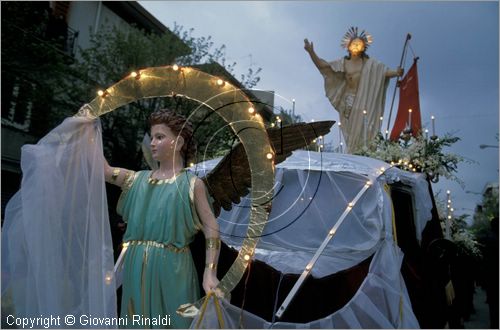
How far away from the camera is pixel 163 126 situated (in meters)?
3.08

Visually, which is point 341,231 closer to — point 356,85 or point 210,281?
point 210,281

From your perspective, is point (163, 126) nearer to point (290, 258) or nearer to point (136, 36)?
point (290, 258)

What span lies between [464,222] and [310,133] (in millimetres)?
5507

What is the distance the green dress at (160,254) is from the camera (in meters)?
2.78

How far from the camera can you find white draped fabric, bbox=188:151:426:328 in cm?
327

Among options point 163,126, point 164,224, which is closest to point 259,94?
point 163,126

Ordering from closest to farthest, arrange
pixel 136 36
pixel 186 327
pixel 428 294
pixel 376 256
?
pixel 186 327, pixel 376 256, pixel 428 294, pixel 136 36

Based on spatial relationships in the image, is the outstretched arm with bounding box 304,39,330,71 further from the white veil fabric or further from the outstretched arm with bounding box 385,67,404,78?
the white veil fabric

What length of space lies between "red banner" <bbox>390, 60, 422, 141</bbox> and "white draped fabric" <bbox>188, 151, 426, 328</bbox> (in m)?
3.42

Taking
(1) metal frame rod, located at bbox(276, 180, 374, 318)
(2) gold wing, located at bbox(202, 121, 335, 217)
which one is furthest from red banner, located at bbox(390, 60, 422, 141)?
(2) gold wing, located at bbox(202, 121, 335, 217)

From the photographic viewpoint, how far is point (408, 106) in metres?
8.20

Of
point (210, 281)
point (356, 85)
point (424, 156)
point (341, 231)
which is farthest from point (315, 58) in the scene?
point (210, 281)

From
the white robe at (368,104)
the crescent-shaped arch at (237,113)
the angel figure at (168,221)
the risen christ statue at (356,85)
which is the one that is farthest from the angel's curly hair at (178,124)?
the white robe at (368,104)

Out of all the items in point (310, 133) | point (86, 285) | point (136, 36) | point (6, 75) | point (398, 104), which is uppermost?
point (136, 36)
